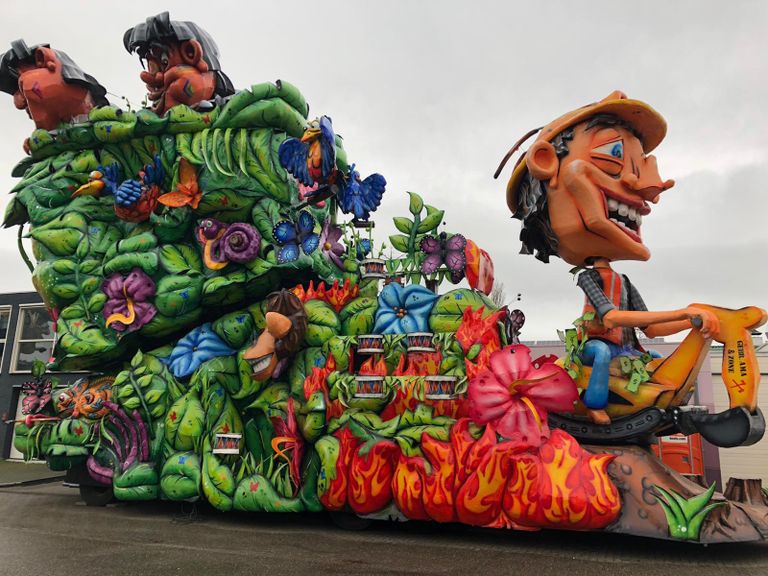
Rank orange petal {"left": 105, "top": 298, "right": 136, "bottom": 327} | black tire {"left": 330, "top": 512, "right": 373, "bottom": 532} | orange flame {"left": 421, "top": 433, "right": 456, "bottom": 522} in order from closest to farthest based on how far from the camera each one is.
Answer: orange flame {"left": 421, "top": 433, "right": 456, "bottom": 522} → black tire {"left": 330, "top": 512, "right": 373, "bottom": 532} → orange petal {"left": 105, "top": 298, "right": 136, "bottom": 327}

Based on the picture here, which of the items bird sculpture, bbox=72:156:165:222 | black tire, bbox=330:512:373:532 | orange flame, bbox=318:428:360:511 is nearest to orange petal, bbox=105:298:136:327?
bird sculpture, bbox=72:156:165:222

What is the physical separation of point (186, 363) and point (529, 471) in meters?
4.71

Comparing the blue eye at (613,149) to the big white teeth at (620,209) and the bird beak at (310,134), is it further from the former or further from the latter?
the bird beak at (310,134)

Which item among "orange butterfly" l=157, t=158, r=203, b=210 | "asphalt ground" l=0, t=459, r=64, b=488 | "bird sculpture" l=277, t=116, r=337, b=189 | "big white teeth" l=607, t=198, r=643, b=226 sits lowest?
"asphalt ground" l=0, t=459, r=64, b=488

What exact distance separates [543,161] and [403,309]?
2.44 meters

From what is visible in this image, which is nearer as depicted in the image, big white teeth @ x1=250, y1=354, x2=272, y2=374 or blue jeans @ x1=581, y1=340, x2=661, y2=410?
blue jeans @ x1=581, y1=340, x2=661, y2=410

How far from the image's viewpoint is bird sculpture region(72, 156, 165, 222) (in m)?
8.57

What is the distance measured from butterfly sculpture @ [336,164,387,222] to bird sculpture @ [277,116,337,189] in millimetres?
457

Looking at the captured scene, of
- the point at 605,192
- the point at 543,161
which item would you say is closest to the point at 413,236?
the point at 543,161

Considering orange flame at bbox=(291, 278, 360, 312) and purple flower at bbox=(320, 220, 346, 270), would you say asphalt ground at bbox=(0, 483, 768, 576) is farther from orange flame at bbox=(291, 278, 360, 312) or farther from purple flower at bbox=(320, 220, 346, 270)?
purple flower at bbox=(320, 220, 346, 270)

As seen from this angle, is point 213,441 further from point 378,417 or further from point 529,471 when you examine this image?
point 529,471

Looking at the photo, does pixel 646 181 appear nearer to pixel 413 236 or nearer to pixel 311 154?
pixel 413 236

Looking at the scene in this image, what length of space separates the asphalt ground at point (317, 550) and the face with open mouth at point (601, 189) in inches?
114

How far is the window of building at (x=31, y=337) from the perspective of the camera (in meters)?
17.0
